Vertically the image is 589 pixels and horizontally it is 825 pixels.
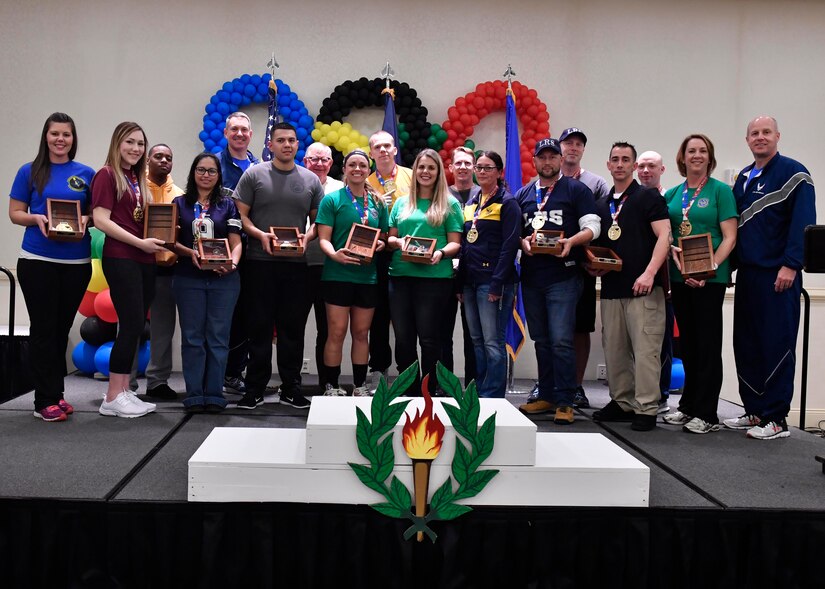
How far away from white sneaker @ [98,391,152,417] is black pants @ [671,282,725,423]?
114 inches

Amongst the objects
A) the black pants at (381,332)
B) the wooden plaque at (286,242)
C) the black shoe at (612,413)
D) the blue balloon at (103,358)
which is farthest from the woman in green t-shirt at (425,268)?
the blue balloon at (103,358)

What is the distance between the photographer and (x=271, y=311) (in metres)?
3.82

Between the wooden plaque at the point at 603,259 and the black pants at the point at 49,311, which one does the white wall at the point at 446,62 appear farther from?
the black pants at the point at 49,311

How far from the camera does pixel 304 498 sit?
226 centimetres

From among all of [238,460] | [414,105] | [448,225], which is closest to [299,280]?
[448,225]

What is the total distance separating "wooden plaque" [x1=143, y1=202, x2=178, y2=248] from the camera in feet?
11.4

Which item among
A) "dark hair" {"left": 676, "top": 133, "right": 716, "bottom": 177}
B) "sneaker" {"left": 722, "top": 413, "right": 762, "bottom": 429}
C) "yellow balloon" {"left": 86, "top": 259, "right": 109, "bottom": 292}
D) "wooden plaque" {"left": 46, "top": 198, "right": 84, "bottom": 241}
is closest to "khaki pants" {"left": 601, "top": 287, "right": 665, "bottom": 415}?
"sneaker" {"left": 722, "top": 413, "right": 762, "bottom": 429}

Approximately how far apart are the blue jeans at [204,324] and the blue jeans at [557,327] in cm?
163

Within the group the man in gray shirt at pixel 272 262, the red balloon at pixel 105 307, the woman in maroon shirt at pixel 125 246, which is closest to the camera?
the woman in maroon shirt at pixel 125 246

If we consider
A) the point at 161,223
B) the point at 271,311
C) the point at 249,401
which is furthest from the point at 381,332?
the point at 161,223

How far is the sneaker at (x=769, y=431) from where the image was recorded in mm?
3477

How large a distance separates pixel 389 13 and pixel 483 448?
4.50 meters

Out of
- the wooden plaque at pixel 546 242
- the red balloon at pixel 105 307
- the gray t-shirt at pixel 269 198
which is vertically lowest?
the red balloon at pixel 105 307

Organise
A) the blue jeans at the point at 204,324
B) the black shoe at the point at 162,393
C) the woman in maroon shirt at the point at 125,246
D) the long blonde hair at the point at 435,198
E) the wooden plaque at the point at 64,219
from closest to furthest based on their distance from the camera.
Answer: the wooden plaque at the point at 64,219, the woman in maroon shirt at the point at 125,246, the blue jeans at the point at 204,324, the long blonde hair at the point at 435,198, the black shoe at the point at 162,393
